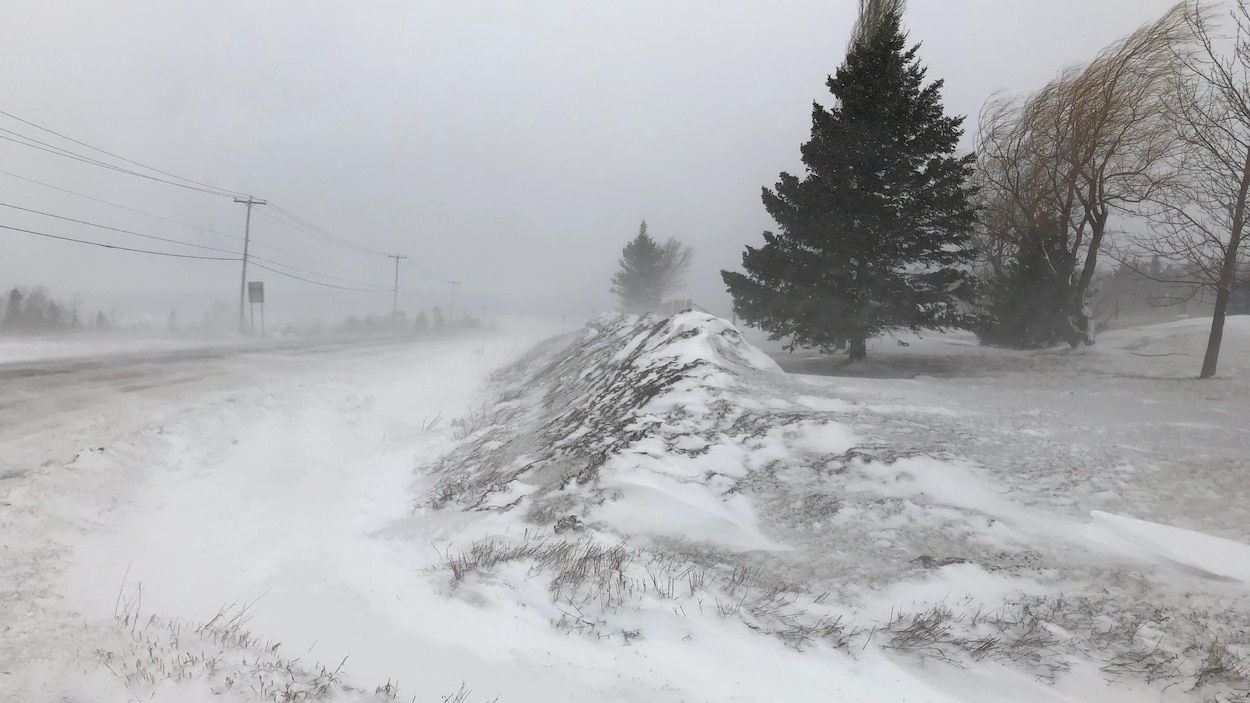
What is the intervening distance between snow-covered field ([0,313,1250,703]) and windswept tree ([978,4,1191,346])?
914cm

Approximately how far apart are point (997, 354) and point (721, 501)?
593 inches

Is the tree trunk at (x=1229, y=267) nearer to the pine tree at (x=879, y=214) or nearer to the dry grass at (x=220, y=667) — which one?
the pine tree at (x=879, y=214)

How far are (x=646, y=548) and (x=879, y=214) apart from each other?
12.0 m

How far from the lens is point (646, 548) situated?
14.7 ft

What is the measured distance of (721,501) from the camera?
16.7 feet

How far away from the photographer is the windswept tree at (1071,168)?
570 inches

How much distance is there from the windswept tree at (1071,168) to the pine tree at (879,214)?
171cm

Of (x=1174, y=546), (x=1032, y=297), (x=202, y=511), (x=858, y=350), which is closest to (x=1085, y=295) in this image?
(x=1032, y=297)

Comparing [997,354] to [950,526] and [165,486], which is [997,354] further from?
[165,486]

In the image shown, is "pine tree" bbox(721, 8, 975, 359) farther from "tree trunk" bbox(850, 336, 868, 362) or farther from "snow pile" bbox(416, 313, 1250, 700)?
"snow pile" bbox(416, 313, 1250, 700)

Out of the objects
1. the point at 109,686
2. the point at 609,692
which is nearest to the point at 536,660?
→ the point at 609,692

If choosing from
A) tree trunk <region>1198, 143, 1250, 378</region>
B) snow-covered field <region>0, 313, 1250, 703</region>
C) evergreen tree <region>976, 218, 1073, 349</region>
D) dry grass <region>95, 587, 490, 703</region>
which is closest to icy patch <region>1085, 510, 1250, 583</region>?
snow-covered field <region>0, 313, 1250, 703</region>

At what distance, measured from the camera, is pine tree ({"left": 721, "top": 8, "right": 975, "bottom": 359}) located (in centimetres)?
1384

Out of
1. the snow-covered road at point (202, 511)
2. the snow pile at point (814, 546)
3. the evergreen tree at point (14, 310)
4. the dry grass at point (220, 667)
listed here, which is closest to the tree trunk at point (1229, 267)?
the snow pile at point (814, 546)
